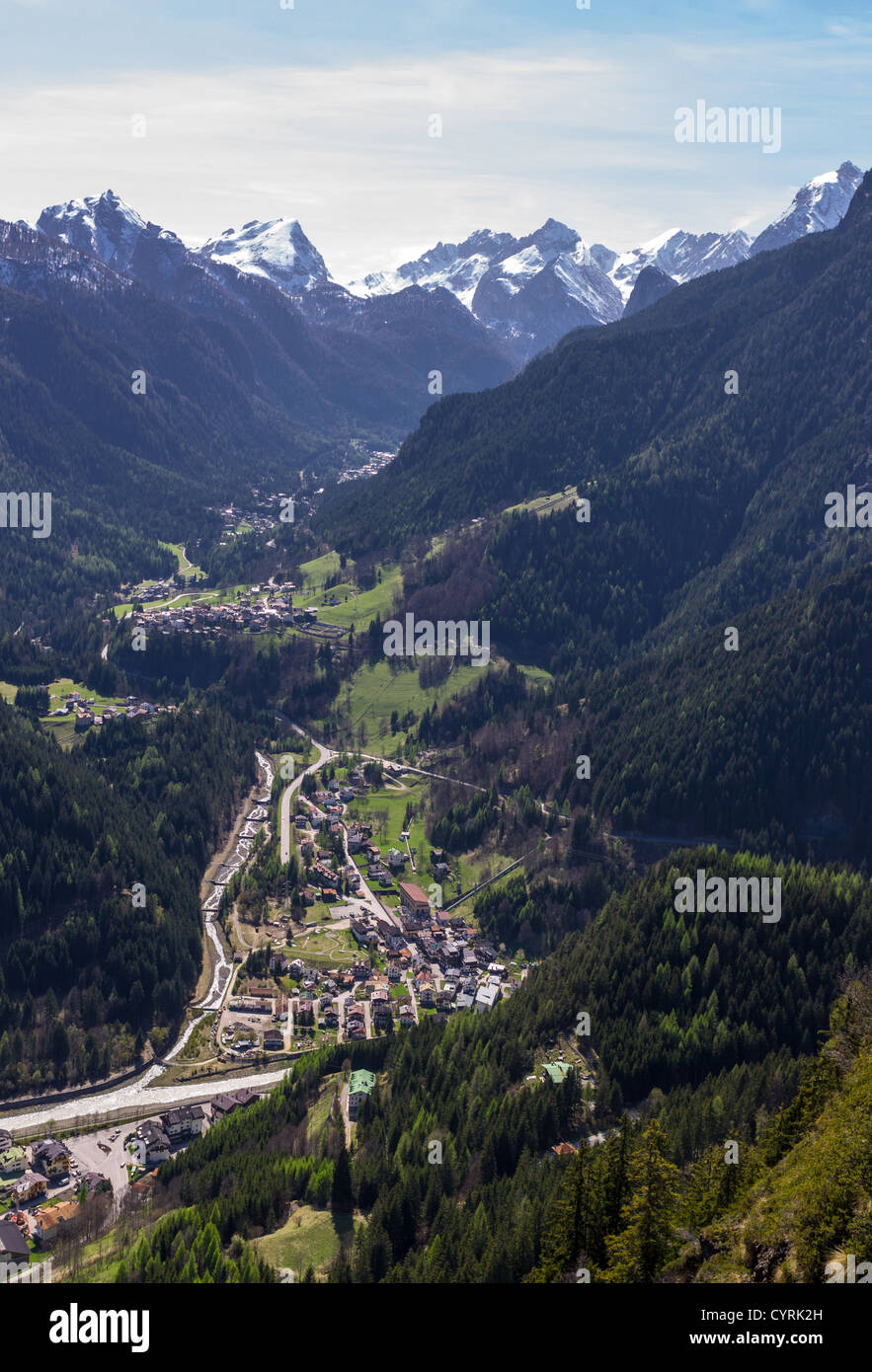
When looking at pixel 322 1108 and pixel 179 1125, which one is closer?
pixel 322 1108

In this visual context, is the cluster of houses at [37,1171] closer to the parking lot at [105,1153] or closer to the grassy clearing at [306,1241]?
the parking lot at [105,1153]

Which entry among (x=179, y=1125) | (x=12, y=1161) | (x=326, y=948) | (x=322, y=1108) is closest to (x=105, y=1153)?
(x=179, y=1125)

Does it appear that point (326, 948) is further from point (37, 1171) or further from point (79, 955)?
point (37, 1171)

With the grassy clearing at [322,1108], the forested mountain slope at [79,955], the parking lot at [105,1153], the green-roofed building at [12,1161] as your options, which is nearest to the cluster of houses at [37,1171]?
the green-roofed building at [12,1161]

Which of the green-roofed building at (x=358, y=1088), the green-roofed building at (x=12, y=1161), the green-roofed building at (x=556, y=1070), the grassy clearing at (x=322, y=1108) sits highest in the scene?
the green-roofed building at (x=556, y=1070)

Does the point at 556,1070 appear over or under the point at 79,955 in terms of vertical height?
over
